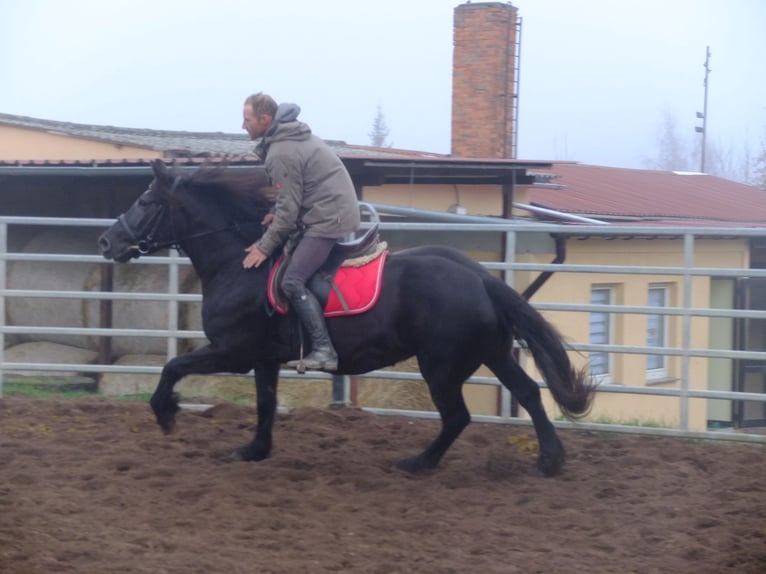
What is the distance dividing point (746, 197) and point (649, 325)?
32.1 ft

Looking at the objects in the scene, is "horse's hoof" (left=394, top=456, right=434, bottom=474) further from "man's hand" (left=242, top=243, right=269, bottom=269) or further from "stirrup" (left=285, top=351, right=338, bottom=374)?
"man's hand" (left=242, top=243, right=269, bottom=269)

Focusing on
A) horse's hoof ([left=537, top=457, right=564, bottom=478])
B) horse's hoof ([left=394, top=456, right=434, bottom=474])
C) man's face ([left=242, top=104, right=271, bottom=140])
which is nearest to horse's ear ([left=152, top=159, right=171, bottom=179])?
man's face ([left=242, top=104, right=271, bottom=140])

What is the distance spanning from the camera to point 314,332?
592 cm

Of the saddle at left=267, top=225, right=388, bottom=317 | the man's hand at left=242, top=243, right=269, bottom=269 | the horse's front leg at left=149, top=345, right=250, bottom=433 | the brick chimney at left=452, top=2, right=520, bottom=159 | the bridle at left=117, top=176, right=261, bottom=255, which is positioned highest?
the brick chimney at left=452, top=2, right=520, bottom=159

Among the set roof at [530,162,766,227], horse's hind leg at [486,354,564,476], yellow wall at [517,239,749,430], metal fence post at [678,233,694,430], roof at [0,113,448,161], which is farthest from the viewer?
roof at [530,162,766,227]

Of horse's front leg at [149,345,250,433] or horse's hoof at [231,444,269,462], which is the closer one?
horse's front leg at [149,345,250,433]

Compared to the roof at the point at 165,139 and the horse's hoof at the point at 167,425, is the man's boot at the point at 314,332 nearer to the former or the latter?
the horse's hoof at the point at 167,425

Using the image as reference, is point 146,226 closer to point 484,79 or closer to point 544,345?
point 544,345

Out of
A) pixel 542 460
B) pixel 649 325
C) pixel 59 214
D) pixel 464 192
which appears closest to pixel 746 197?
pixel 649 325

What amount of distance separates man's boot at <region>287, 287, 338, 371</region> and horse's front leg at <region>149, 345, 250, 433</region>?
0.50 m

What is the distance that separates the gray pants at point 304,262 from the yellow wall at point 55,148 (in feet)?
23.1

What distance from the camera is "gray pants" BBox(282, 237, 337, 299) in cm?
588

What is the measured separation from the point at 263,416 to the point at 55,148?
374 inches

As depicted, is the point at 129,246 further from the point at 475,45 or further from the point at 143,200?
the point at 475,45
